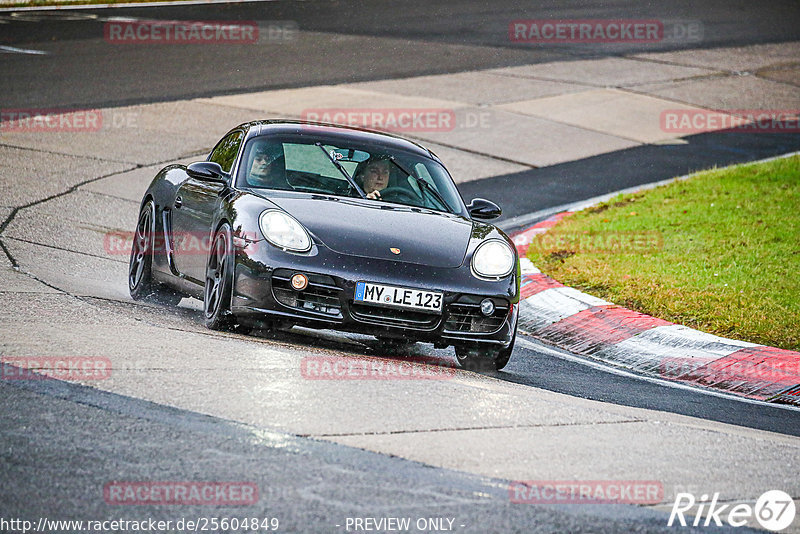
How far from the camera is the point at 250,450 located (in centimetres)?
458

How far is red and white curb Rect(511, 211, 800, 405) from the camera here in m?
7.39

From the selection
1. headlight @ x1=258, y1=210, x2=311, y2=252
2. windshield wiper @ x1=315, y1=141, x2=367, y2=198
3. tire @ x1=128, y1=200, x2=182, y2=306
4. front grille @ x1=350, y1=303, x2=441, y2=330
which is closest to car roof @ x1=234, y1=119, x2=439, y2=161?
windshield wiper @ x1=315, y1=141, x2=367, y2=198

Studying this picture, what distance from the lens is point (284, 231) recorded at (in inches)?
266

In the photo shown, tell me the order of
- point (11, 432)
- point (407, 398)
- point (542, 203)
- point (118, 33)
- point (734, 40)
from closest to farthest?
point (11, 432) < point (407, 398) < point (542, 203) < point (118, 33) < point (734, 40)

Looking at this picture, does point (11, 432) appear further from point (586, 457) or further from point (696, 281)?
point (696, 281)

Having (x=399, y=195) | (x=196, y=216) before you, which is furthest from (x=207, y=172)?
(x=399, y=195)

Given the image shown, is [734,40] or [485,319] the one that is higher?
[734,40]

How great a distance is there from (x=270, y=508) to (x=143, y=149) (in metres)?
10.9

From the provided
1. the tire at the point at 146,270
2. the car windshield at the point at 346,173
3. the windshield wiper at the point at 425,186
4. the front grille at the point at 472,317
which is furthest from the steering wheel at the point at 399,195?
the tire at the point at 146,270

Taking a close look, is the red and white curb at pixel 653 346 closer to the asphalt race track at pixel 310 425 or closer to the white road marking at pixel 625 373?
the white road marking at pixel 625 373

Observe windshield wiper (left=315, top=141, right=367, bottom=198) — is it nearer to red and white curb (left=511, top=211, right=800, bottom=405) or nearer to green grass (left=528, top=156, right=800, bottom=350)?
red and white curb (left=511, top=211, right=800, bottom=405)

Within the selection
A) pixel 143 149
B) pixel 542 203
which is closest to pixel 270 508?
pixel 542 203

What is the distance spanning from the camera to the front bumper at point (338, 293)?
6605mm

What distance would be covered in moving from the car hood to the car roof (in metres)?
0.73
